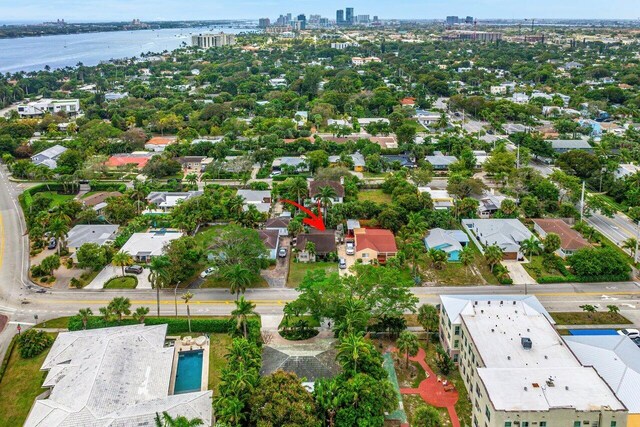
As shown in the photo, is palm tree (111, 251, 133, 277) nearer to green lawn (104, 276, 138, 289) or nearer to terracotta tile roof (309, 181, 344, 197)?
green lawn (104, 276, 138, 289)

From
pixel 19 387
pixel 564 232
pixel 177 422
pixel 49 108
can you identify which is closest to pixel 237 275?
pixel 19 387

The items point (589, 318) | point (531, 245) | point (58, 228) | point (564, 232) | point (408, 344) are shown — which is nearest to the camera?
point (408, 344)

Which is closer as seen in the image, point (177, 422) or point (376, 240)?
point (177, 422)

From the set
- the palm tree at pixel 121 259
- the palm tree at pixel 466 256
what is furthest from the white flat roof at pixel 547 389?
the palm tree at pixel 121 259

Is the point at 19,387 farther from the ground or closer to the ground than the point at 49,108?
closer to the ground

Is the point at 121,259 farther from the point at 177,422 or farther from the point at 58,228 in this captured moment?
the point at 177,422

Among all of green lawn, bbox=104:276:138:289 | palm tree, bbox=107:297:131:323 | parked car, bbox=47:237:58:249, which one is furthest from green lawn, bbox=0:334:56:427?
parked car, bbox=47:237:58:249
